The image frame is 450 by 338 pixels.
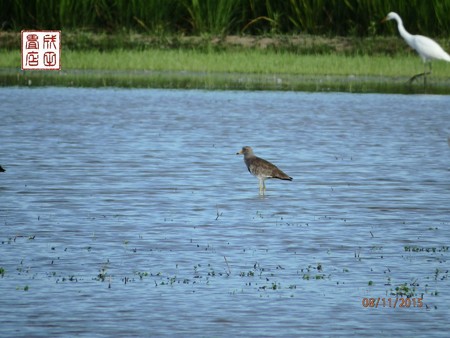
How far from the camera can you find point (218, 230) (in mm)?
12508

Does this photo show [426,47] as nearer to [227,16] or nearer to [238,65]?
[238,65]

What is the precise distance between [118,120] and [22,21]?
1383 centimetres

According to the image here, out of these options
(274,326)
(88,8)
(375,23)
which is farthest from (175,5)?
(274,326)

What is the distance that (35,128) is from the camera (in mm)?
24297

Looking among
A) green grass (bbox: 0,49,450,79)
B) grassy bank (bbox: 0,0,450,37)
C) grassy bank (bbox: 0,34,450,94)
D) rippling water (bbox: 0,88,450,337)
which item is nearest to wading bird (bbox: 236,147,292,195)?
rippling water (bbox: 0,88,450,337)

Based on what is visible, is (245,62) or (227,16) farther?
(227,16)

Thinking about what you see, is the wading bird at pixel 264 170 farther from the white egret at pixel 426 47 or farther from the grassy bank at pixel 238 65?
the grassy bank at pixel 238 65

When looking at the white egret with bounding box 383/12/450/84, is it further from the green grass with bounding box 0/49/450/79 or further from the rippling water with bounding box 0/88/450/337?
the rippling water with bounding box 0/88/450/337

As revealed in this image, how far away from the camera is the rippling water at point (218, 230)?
8.99 m

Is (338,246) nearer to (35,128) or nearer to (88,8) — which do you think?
(35,128)

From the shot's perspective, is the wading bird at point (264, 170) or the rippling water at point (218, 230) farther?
the wading bird at point (264, 170)

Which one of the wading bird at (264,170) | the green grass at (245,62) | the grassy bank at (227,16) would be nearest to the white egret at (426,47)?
the green grass at (245,62)

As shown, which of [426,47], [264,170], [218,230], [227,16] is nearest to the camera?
[218,230]

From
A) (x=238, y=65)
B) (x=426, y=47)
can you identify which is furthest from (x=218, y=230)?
(x=238, y=65)
